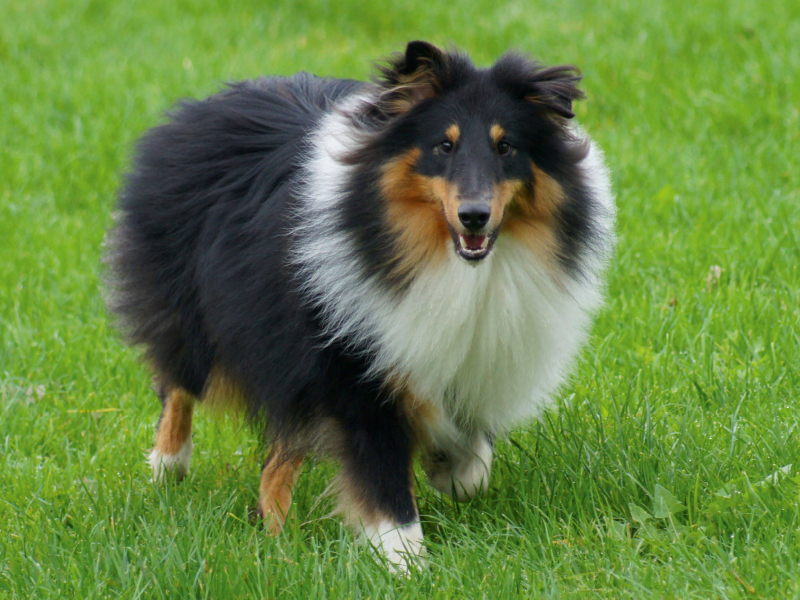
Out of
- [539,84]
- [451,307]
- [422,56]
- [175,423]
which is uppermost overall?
[422,56]

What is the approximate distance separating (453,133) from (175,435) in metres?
2.12

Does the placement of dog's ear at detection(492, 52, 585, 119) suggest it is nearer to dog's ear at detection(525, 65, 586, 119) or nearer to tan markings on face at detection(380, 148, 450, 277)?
dog's ear at detection(525, 65, 586, 119)

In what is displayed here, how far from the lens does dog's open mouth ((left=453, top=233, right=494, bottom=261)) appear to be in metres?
3.27

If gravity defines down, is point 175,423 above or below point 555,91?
below

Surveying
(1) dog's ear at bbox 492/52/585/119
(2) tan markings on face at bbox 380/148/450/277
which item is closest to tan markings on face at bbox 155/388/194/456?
(2) tan markings on face at bbox 380/148/450/277

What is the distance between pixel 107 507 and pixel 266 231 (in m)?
1.29

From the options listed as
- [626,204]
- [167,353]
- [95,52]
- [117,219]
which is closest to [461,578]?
[167,353]

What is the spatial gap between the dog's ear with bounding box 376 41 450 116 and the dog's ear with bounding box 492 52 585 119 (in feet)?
0.70

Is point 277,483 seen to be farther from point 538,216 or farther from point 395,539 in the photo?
point 538,216

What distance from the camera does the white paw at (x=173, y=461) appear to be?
4.50 meters

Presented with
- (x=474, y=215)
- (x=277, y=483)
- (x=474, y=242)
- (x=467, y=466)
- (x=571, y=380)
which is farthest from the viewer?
(x=571, y=380)

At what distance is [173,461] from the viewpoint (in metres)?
4.57

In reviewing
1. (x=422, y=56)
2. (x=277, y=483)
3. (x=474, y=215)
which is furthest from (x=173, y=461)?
(x=422, y=56)

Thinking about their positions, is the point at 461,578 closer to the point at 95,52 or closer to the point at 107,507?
the point at 107,507
